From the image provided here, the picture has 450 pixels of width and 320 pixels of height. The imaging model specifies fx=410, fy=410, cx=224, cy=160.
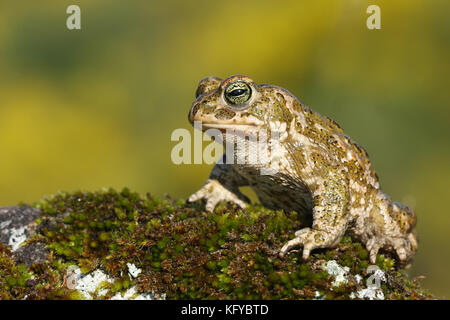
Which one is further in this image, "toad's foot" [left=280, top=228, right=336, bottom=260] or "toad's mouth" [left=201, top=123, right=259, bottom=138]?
"toad's mouth" [left=201, top=123, right=259, bottom=138]

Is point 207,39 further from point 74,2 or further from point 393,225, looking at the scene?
point 393,225

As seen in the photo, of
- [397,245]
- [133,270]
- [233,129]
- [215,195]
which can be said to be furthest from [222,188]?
[397,245]

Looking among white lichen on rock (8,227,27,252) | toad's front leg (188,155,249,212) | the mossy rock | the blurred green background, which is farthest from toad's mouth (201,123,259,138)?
the blurred green background

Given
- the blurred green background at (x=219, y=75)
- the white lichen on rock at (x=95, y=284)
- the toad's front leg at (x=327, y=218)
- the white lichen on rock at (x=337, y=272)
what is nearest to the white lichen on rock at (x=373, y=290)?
the white lichen on rock at (x=337, y=272)

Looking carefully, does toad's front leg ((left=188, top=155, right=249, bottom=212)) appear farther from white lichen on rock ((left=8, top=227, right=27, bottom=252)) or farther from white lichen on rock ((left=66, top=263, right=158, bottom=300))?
white lichen on rock ((left=8, top=227, right=27, bottom=252))

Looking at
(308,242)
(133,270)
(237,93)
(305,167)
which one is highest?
(237,93)

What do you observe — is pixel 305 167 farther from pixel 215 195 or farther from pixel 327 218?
pixel 215 195
